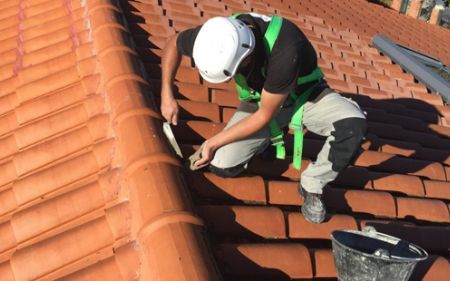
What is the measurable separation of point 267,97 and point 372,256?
0.99m

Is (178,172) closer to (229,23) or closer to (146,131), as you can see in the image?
(146,131)

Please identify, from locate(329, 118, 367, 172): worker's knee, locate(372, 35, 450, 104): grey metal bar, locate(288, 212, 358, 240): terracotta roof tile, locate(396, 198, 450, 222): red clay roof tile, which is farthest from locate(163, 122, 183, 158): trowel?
locate(372, 35, 450, 104): grey metal bar

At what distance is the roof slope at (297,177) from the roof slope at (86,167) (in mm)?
339

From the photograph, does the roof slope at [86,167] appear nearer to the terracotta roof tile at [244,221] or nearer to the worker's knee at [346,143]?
the terracotta roof tile at [244,221]

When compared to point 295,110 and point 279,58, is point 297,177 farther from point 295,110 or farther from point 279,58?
point 279,58

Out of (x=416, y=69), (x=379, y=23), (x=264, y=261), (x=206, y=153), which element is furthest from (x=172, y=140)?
(x=379, y=23)

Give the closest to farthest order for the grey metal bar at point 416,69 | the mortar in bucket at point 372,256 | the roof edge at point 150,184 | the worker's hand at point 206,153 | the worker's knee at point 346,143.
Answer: the roof edge at point 150,184
the mortar in bucket at point 372,256
the worker's hand at point 206,153
the worker's knee at point 346,143
the grey metal bar at point 416,69

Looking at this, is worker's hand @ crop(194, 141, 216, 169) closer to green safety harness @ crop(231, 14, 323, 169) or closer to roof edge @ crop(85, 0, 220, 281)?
roof edge @ crop(85, 0, 220, 281)

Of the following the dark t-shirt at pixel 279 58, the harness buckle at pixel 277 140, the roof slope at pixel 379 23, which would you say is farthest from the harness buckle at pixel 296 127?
the roof slope at pixel 379 23

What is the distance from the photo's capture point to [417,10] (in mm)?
17531

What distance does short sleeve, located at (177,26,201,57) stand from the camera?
9.89ft

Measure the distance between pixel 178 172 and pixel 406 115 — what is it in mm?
3335

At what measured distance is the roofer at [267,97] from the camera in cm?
261

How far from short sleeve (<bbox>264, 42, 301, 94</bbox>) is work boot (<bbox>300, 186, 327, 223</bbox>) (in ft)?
2.39
